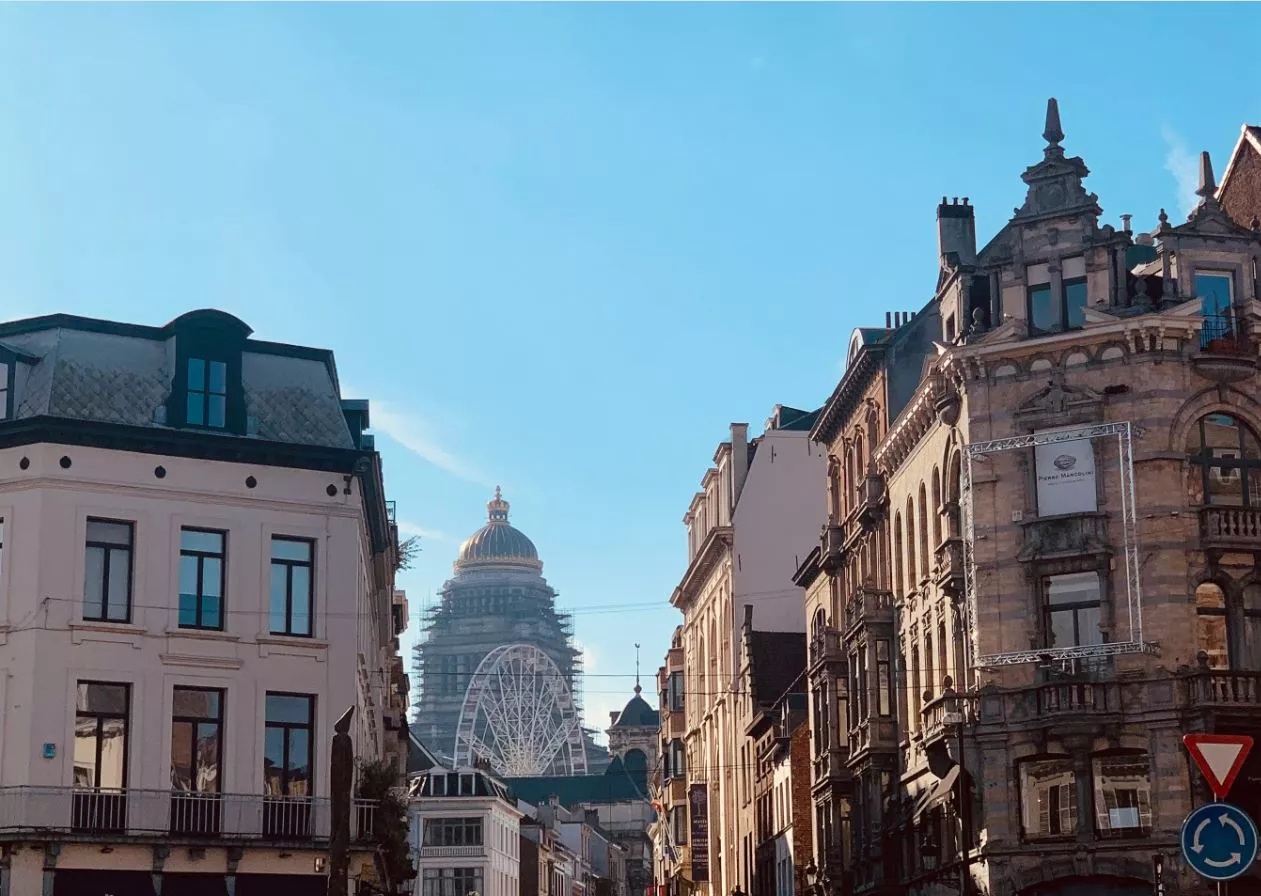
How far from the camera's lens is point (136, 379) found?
45.1 meters

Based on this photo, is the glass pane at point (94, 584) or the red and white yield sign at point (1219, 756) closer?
the red and white yield sign at point (1219, 756)

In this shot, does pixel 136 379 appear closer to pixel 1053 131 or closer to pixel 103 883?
pixel 103 883

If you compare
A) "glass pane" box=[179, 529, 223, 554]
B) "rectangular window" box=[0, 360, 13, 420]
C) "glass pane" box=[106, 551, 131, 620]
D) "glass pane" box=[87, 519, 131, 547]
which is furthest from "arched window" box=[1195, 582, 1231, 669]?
"rectangular window" box=[0, 360, 13, 420]

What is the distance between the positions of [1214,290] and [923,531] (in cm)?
1048

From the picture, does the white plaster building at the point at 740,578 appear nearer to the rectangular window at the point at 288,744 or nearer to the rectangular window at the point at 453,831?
the rectangular window at the point at 453,831

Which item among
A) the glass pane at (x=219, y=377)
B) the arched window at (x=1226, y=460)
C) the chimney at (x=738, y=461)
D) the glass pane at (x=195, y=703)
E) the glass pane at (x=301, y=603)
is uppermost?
the chimney at (x=738, y=461)

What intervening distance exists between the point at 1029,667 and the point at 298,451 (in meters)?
17.7

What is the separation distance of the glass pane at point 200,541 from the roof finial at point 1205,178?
84.9ft

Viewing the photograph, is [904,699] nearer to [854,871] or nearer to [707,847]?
[854,871]

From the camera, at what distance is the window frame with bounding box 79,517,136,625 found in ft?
142

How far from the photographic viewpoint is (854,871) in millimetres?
63562

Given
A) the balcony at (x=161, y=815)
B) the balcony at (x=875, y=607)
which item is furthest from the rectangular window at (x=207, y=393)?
the balcony at (x=875, y=607)

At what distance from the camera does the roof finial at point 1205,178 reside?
52.6m

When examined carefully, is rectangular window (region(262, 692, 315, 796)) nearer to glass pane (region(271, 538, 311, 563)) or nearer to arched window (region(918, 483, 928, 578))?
glass pane (region(271, 538, 311, 563))
